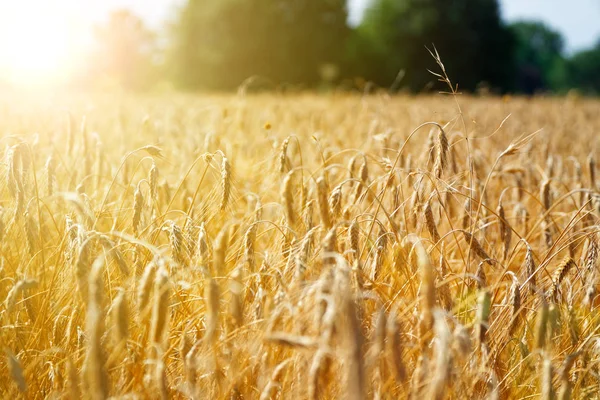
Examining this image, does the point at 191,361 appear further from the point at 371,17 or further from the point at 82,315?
the point at 371,17

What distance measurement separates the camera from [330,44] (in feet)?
87.9

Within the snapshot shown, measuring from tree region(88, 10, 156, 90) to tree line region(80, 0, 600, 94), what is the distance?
15.3 metres

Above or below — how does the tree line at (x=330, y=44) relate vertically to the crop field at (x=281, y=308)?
above

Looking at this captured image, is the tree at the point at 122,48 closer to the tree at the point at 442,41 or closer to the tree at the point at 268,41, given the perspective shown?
the tree at the point at 268,41

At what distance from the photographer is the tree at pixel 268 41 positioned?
26.5 metres

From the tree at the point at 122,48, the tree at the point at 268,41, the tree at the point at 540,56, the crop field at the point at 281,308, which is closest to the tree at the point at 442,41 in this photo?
the tree at the point at 268,41

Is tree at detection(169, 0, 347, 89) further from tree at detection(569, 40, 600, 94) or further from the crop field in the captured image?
tree at detection(569, 40, 600, 94)

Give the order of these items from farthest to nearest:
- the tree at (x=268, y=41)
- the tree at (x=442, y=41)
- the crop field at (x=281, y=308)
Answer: the tree at (x=442, y=41) → the tree at (x=268, y=41) → the crop field at (x=281, y=308)

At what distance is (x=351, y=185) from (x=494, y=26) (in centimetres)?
3089

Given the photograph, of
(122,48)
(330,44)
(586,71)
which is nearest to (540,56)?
(586,71)

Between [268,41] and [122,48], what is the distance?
25.6 m

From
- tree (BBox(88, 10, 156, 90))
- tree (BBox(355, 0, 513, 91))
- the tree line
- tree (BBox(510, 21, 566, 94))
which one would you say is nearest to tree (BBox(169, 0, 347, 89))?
the tree line

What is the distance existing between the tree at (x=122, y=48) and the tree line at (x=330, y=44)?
603 inches

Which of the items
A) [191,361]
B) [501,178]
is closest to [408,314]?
[191,361]
